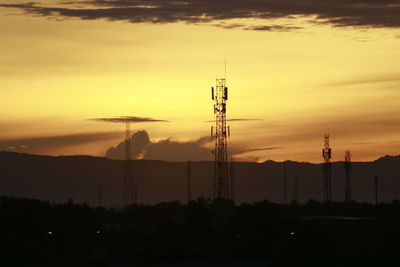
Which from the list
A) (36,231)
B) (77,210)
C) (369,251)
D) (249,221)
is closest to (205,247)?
(249,221)

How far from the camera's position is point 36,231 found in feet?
334

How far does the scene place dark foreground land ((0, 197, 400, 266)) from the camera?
268 ft

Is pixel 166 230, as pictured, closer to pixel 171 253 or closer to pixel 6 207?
pixel 6 207

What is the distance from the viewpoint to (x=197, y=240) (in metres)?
114

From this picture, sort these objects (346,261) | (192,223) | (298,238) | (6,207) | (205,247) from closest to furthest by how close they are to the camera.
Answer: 1. (346,261)
2. (298,238)
3. (205,247)
4. (6,207)
5. (192,223)

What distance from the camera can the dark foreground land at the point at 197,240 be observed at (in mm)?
81625

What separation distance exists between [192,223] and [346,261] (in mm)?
46714

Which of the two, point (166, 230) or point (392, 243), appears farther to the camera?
point (166, 230)

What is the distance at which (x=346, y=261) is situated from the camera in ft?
261

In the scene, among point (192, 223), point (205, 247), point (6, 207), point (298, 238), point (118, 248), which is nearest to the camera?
point (298, 238)

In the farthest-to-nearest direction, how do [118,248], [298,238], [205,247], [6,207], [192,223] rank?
[192,223] < [6,207] < [205,247] < [118,248] < [298,238]

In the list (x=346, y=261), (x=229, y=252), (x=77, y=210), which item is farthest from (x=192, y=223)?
(x=346, y=261)

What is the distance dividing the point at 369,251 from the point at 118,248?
22185 millimetres

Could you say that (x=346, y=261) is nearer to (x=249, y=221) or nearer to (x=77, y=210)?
(x=249, y=221)
